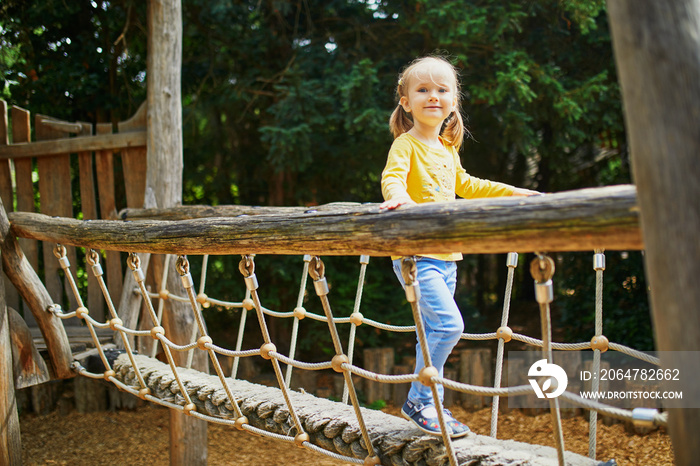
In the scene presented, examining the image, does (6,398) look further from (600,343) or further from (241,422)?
(600,343)

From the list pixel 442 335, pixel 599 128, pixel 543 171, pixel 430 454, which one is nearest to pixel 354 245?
pixel 442 335

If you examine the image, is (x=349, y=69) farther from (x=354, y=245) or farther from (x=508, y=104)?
(x=354, y=245)

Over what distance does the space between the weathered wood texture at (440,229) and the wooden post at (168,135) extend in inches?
48.7

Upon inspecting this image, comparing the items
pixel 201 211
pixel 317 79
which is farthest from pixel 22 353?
pixel 317 79

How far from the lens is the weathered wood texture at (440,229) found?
948 millimetres

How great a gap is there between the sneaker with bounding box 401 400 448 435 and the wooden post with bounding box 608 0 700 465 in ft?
2.37

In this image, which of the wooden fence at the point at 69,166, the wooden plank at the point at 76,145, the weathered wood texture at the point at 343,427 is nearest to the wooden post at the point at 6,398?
the weathered wood texture at the point at 343,427

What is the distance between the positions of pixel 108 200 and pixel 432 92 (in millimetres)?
2120

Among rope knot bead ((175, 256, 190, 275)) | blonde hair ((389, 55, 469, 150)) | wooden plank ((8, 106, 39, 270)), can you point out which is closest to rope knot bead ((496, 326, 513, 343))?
blonde hair ((389, 55, 469, 150))

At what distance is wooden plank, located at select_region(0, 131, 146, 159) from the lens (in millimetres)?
3115

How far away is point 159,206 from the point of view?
303 centimetres

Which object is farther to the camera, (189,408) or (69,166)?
(69,166)

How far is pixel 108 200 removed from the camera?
127 inches

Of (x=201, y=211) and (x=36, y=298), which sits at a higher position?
(x=201, y=211)
